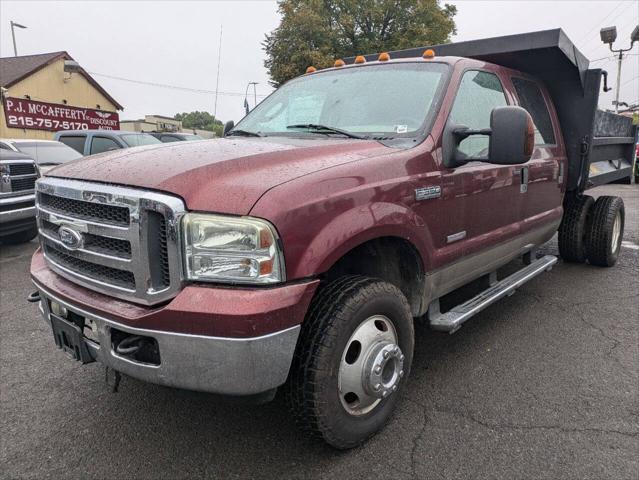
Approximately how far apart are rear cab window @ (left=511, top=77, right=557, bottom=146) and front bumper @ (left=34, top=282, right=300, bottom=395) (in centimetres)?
300

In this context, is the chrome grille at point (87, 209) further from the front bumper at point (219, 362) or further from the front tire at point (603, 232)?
the front tire at point (603, 232)

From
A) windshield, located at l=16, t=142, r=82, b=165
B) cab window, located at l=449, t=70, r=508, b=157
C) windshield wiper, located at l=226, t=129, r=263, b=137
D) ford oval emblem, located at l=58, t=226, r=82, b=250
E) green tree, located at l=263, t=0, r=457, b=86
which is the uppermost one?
green tree, located at l=263, t=0, r=457, b=86

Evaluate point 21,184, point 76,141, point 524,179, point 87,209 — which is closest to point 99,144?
point 76,141

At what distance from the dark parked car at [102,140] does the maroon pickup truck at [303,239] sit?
7.35 m

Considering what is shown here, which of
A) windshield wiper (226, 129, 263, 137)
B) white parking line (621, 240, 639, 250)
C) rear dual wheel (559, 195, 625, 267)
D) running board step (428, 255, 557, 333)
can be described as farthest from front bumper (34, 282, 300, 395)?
white parking line (621, 240, 639, 250)

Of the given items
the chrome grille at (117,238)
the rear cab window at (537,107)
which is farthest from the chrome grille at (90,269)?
the rear cab window at (537,107)

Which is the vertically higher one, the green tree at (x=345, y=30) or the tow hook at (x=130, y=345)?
the green tree at (x=345, y=30)

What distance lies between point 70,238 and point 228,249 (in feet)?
2.86

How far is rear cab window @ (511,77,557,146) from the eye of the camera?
3941mm

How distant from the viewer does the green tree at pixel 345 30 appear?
2397cm

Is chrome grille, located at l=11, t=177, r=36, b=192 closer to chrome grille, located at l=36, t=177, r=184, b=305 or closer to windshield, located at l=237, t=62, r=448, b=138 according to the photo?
windshield, located at l=237, t=62, r=448, b=138

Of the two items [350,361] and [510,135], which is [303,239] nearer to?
[350,361]

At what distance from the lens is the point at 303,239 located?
1981 millimetres

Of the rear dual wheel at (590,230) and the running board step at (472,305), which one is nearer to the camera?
the running board step at (472,305)
